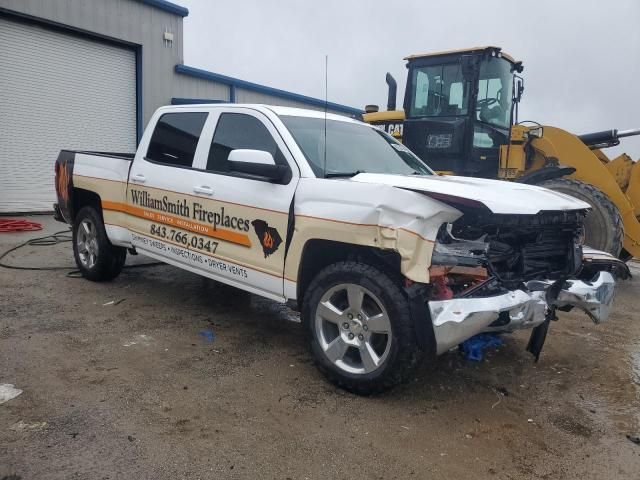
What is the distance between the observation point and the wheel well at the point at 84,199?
5.94 m

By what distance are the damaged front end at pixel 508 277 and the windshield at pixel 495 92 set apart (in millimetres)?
4393

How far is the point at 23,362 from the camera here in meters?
3.80

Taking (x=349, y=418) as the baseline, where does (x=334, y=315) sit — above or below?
above

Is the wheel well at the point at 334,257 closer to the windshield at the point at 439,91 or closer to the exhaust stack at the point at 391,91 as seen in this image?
the windshield at the point at 439,91

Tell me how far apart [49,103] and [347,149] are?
10652 mm

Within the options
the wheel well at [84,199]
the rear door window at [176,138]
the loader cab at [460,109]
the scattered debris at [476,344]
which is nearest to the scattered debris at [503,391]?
the scattered debris at [476,344]

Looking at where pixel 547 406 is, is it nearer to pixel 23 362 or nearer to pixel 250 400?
pixel 250 400

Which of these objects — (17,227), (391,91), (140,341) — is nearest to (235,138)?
(140,341)

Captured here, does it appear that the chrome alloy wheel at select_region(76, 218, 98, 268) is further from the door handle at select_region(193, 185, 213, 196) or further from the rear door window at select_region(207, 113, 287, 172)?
the rear door window at select_region(207, 113, 287, 172)

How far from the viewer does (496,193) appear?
→ 134 inches

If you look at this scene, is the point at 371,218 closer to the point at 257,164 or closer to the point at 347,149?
the point at 257,164

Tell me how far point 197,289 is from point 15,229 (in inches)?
217

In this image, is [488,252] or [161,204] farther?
[161,204]

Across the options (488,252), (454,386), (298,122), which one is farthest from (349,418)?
(298,122)
